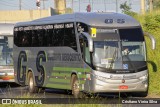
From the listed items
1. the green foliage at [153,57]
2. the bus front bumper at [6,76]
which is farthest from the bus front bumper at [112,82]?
the bus front bumper at [6,76]

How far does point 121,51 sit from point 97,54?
97cm

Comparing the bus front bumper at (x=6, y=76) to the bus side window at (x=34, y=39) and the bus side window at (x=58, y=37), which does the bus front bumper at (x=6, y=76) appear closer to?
the bus side window at (x=34, y=39)

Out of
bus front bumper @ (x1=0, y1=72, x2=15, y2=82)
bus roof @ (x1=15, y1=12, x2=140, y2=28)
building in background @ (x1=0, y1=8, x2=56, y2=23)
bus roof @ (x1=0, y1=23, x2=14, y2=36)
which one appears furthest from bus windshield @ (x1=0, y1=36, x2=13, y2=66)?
building in background @ (x1=0, y1=8, x2=56, y2=23)

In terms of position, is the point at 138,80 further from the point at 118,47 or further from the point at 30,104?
the point at 30,104

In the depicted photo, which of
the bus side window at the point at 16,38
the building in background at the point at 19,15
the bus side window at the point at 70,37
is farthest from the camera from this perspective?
the building in background at the point at 19,15

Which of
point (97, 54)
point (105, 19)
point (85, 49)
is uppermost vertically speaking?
point (105, 19)

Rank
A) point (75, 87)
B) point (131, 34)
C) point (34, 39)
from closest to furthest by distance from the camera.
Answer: point (131, 34) < point (75, 87) < point (34, 39)

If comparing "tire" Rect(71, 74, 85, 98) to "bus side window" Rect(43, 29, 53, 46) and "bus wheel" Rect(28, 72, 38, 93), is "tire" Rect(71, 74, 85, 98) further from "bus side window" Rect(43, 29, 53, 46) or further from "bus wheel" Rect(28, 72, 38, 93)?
"bus wheel" Rect(28, 72, 38, 93)

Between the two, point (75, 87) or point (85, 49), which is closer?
point (85, 49)

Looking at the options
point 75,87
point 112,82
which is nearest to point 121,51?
point 112,82

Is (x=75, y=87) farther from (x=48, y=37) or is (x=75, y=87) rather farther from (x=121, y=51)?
(x=48, y=37)

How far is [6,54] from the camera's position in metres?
32.0

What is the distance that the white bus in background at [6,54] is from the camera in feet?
104

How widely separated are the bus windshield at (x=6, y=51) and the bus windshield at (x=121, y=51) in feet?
32.0
